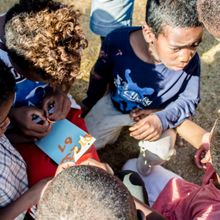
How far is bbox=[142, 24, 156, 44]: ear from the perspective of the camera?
1983 millimetres

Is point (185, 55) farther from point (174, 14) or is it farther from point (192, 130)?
point (192, 130)

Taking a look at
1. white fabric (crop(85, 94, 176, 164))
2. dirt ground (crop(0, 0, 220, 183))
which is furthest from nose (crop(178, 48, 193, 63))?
dirt ground (crop(0, 0, 220, 183))

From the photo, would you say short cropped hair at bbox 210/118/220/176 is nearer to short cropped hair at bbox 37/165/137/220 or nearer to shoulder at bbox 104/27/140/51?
short cropped hair at bbox 37/165/137/220

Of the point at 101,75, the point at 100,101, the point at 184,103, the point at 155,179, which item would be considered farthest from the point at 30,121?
the point at 155,179

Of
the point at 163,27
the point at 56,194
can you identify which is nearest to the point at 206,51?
the point at 163,27

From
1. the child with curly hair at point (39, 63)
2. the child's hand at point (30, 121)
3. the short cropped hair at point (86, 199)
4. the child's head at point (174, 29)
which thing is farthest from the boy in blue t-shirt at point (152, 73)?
the short cropped hair at point (86, 199)

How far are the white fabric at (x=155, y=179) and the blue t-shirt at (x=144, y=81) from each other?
0.35 metres

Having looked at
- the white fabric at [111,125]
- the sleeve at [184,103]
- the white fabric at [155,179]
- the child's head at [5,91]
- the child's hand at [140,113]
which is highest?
the child's head at [5,91]

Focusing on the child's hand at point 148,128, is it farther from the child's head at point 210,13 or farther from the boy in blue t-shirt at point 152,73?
the child's head at point 210,13

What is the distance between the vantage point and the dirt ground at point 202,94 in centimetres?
268

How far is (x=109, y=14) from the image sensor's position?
255cm

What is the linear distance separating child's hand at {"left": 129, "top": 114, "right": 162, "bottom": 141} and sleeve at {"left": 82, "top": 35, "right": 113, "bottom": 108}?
29 centimetres

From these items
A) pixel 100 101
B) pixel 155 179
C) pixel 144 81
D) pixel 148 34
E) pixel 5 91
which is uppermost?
pixel 148 34

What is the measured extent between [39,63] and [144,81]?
0.61m
